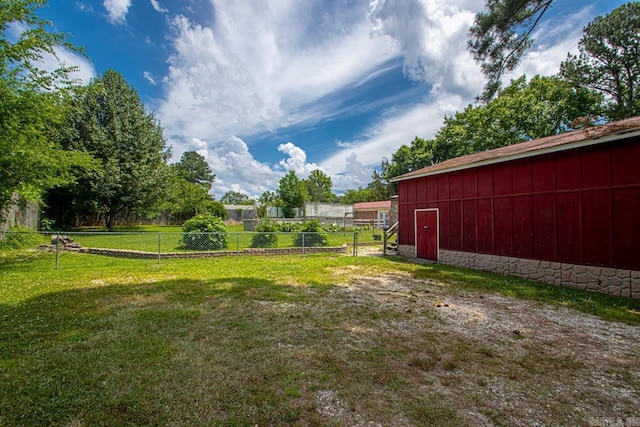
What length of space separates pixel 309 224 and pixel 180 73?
28.2 feet

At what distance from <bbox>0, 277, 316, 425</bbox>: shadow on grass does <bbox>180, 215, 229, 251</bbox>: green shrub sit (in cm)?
555

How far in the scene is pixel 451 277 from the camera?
7578 mm

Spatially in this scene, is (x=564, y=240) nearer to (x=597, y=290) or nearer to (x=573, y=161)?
(x=597, y=290)

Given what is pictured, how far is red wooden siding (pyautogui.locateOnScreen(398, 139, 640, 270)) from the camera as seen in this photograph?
5887mm

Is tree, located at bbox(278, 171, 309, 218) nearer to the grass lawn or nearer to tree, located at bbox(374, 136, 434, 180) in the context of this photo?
tree, located at bbox(374, 136, 434, 180)

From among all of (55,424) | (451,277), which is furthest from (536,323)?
(55,424)

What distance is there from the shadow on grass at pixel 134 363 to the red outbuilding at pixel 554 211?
23.0ft

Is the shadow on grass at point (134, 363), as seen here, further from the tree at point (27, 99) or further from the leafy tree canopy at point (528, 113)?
the leafy tree canopy at point (528, 113)

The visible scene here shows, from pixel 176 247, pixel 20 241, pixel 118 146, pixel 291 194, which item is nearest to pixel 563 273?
pixel 176 247

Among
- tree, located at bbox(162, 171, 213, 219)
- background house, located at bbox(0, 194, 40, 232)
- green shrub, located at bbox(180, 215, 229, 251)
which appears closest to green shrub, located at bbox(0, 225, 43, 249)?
background house, located at bbox(0, 194, 40, 232)

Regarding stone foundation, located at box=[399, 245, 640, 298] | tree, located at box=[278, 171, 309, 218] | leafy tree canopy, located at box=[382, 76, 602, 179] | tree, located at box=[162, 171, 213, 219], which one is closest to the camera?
stone foundation, located at box=[399, 245, 640, 298]

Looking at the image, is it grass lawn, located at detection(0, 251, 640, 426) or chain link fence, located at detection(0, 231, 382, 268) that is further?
chain link fence, located at detection(0, 231, 382, 268)

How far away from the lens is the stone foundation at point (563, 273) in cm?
578

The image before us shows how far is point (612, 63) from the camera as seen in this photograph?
17.5 meters
